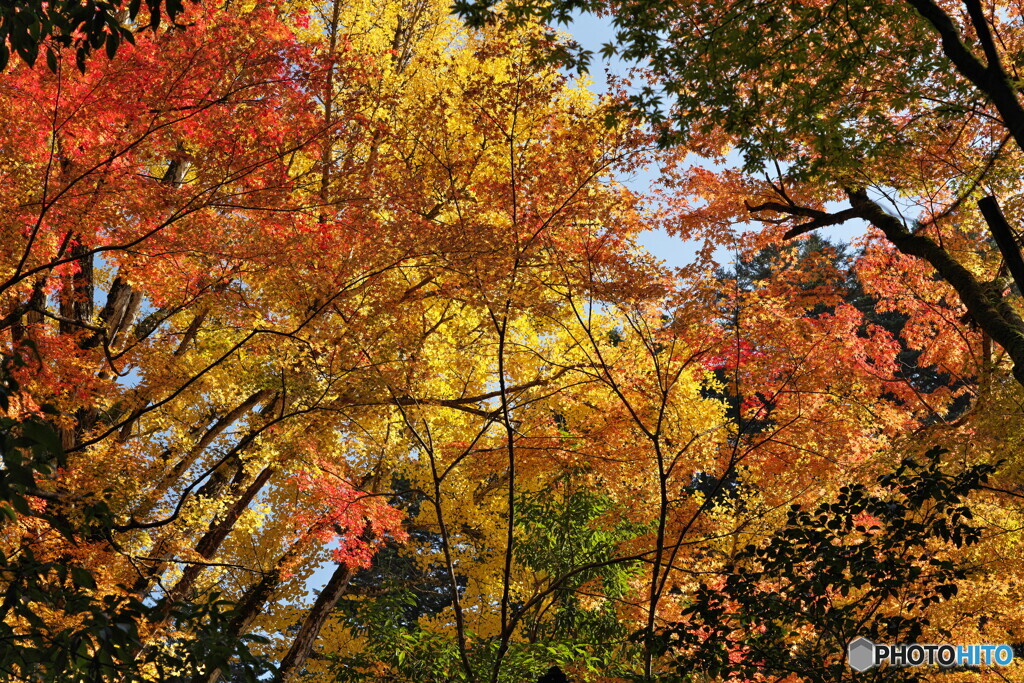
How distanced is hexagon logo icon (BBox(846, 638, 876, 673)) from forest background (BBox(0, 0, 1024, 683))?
12 centimetres

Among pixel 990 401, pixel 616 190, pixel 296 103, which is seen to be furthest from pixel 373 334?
pixel 990 401

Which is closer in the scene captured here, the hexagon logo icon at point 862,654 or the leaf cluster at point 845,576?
the leaf cluster at point 845,576

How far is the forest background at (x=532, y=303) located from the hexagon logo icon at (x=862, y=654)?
0.12m

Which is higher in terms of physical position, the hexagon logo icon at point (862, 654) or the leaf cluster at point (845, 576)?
the leaf cluster at point (845, 576)

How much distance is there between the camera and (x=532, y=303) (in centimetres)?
847

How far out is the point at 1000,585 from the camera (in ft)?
30.6

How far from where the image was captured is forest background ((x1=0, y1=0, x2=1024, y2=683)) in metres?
5.98

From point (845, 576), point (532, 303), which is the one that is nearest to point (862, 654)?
point (845, 576)

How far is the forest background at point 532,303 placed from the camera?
19.6 ft

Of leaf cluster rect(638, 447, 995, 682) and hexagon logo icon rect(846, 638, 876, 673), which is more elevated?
leaf cluster rect(638, 447, 995, 682)

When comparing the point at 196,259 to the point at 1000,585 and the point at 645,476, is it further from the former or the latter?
the point at 1000,585

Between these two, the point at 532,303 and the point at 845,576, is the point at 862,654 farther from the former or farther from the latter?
the point at 532,303

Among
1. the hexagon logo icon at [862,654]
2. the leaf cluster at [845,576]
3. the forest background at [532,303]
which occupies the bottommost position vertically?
the hexagon logo icon at [862,654]

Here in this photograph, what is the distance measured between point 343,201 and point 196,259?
7.91 ft
